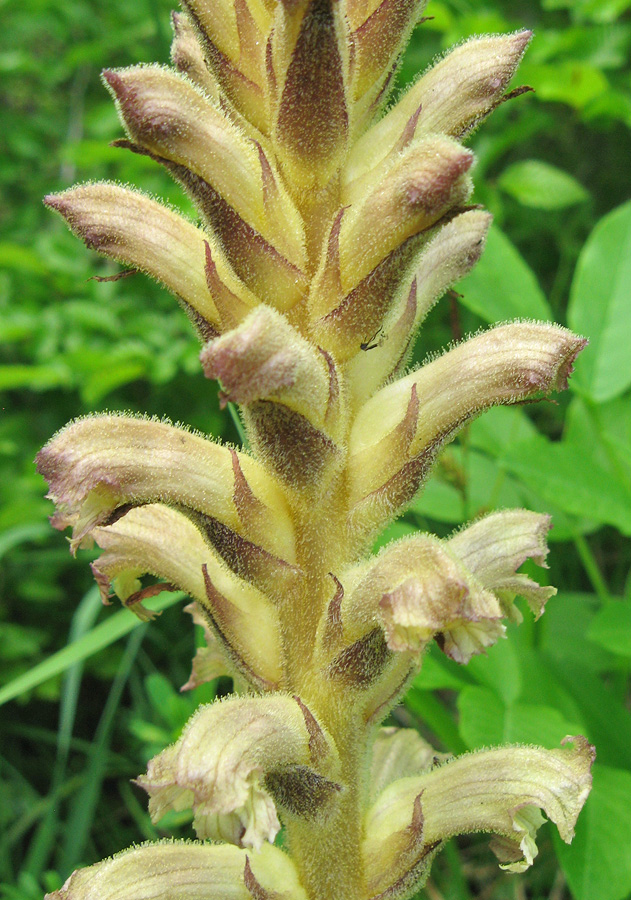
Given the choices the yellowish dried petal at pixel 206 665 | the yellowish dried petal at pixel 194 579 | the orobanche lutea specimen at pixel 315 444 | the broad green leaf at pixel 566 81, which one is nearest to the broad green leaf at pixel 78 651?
the yellowish dried petal at pixel 206 665

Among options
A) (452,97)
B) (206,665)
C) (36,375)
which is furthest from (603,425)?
(36,375)

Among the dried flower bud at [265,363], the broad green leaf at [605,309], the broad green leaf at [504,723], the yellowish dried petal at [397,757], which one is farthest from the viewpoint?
the broad green leaf at [605,309]

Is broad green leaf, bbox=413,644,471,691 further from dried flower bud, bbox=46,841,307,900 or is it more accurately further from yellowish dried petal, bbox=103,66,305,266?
yellowish dried petal, bbox=103,66,305,266

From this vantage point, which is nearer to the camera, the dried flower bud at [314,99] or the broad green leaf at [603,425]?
the dried flower bud at [314,99]

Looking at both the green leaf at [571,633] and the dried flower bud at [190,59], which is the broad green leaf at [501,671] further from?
the dried flower bud at [190,59]

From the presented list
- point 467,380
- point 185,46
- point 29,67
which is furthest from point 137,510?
point 29,67

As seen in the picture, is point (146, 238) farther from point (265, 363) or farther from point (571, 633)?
point (571, 633)

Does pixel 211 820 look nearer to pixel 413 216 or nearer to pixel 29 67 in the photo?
pixel 413 216
